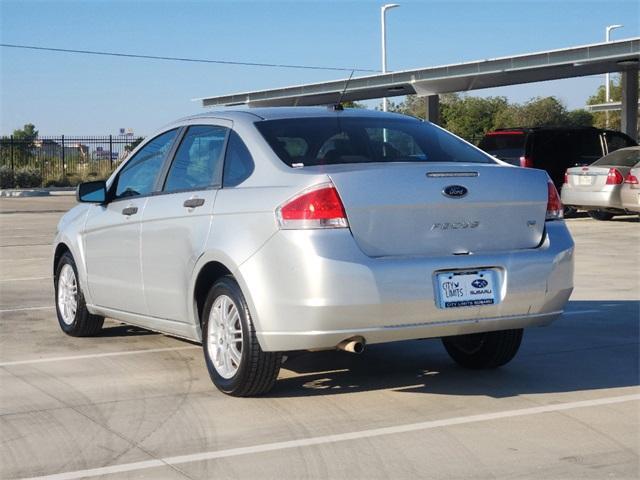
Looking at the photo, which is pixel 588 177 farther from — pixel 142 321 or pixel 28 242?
pixel 142 321

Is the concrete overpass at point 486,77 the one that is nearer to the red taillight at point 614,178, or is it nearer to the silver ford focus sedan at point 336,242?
the red taillight at point 614,178

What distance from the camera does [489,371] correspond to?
7301 mm

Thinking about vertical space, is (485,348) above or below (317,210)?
below

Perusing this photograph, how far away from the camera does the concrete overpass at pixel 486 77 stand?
2773 cm

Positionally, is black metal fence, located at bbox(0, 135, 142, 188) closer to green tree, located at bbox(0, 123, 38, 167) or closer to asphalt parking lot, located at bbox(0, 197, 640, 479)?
green tree, located at bbox(0, 123, 38, 167)

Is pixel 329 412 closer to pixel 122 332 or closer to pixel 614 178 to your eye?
pixel 122 332

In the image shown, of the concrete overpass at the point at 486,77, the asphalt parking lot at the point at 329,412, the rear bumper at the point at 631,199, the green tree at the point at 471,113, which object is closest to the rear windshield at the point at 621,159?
the rear bumper at the point at 631,199

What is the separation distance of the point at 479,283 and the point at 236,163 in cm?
164

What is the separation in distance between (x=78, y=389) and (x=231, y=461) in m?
2.02

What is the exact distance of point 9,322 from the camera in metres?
9.73

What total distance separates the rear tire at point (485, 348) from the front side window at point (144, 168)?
2301 mm

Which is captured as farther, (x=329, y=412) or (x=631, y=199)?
(x=631, y=199)

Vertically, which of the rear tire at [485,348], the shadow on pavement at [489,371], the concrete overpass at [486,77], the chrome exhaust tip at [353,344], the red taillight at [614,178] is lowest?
the shadow on pavement at [489,371]

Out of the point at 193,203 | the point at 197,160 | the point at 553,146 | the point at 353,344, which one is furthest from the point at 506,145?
the point at 353,344
